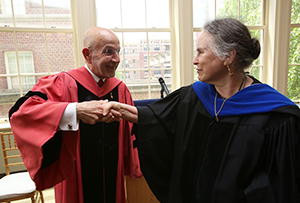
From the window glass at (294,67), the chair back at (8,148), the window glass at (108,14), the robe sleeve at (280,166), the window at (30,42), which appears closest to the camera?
the robe sleeve at (280,166)

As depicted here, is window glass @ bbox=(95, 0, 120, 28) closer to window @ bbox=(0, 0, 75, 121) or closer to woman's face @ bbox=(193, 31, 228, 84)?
window @ bbox=(0, 0, 75, 121)

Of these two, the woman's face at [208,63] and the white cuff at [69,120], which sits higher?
the woman's face at [208,63]

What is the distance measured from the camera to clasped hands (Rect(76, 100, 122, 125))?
3.55ft

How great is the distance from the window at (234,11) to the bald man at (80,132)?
229cm

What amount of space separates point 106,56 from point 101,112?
408 mm

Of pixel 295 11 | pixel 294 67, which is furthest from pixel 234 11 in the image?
pixel 294 67

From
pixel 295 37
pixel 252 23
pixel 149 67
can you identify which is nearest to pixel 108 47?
pixel 149 67

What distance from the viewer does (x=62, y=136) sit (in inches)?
45.1

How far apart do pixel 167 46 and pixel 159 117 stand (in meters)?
2.28

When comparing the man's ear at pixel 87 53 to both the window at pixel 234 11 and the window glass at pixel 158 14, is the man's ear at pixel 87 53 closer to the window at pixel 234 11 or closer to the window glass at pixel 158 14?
the window glass at pixel 158 14

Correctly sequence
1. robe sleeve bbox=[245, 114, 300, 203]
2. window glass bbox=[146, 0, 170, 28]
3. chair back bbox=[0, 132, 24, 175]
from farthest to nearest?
window glass bbox=[146, 0, 170, 28]
chair back bbox=[0, 132, 24, 175]
robe sleeve bbox=[245, 114, 300, 203]

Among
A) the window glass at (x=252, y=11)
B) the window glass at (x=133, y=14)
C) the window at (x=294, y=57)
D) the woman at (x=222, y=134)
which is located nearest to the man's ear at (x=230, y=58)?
the woman at (x=222, y=134)

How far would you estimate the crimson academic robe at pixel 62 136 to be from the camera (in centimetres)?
102

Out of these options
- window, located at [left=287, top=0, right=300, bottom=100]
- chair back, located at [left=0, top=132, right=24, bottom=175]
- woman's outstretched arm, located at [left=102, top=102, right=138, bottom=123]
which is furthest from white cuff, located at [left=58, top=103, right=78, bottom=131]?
window, located at [left=287, top=0, right=300, bottom=100]
